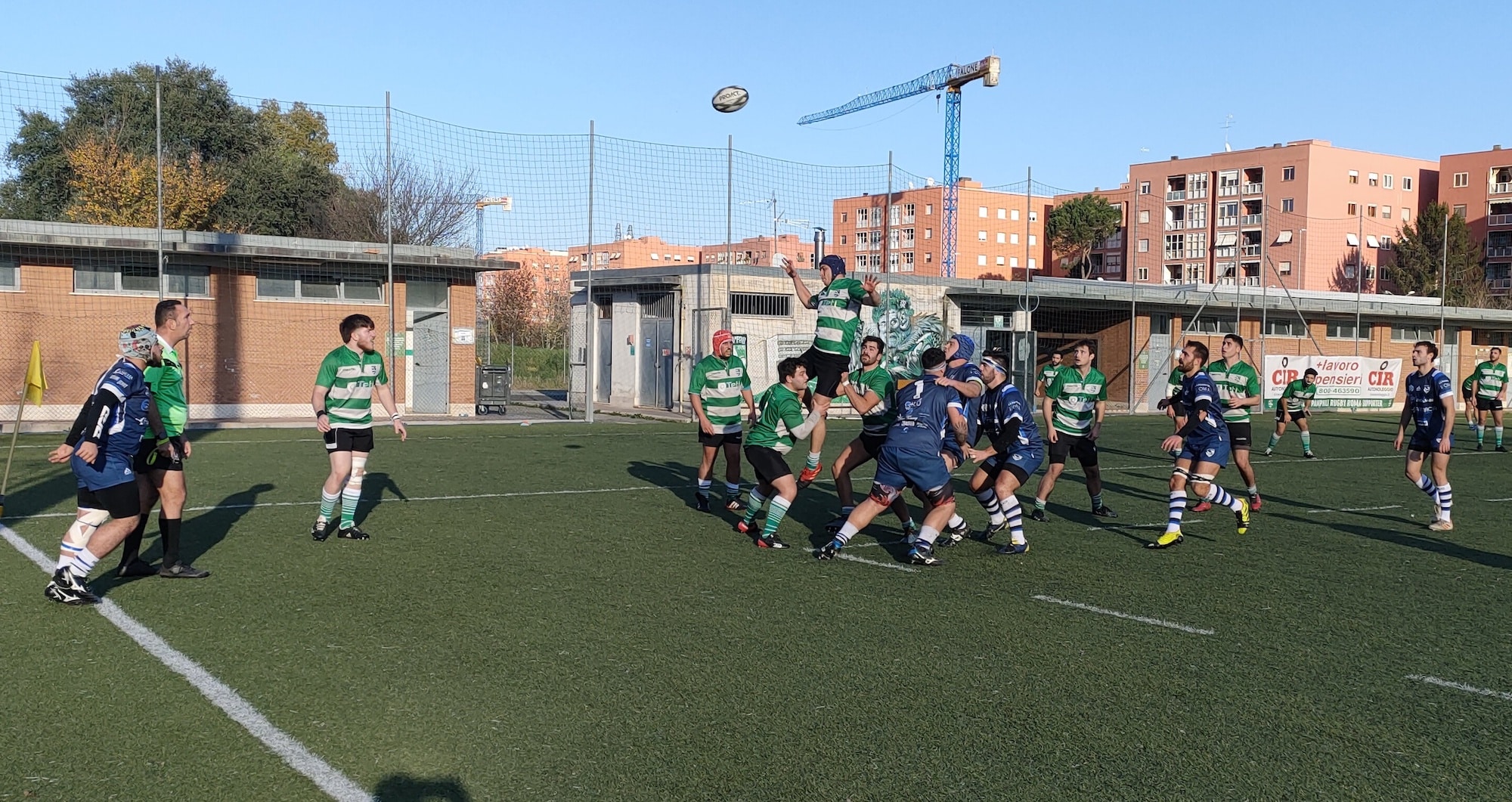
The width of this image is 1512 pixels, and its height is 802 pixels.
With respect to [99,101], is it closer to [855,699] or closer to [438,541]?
[438,541]

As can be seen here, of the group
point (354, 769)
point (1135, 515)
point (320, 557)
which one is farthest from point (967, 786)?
point (1135, 515)

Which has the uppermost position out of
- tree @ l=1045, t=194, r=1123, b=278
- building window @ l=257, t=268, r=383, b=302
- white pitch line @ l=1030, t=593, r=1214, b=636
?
tree @ l=1045, t=194, r=1123, b=278

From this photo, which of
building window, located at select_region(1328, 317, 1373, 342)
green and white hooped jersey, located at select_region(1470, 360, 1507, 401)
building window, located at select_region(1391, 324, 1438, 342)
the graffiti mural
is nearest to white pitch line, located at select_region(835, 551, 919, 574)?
green and white hooped jersey, located at select_region(1470, 360, 1507, 401)

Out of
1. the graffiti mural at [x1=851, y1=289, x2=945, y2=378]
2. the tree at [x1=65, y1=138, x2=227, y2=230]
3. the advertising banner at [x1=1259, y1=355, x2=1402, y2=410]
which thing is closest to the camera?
the graffiti mural at [x1=851, y1=289, x2=945, y2=378]

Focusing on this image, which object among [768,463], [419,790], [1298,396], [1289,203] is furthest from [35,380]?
[1289,203]

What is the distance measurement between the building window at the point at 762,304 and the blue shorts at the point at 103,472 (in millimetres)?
21909

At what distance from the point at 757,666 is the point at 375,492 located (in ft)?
25.3

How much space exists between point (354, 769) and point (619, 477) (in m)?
9.74

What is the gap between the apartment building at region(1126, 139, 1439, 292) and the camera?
76.0 m

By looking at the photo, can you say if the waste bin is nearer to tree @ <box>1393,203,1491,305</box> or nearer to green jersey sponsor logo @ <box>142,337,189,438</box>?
green jersey sponsor logo @ <box>142,337,189,438</box>

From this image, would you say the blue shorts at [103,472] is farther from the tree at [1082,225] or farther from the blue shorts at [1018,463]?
the tree at [1082,225]

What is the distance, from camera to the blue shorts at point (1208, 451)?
1041cm

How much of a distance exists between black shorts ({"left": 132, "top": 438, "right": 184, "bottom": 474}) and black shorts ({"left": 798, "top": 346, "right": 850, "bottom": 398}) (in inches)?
190

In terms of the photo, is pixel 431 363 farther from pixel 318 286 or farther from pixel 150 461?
pixel 150 461
